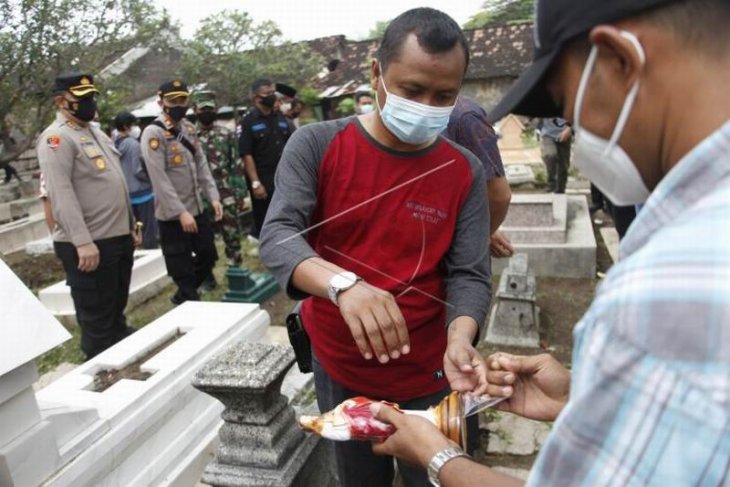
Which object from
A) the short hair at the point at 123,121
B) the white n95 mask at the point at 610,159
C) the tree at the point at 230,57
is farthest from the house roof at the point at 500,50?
the white n95 mask at the point at 610,159

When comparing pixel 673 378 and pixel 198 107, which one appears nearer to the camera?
pixel 673 378

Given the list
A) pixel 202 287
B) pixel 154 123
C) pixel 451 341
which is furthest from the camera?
pixel 202 287

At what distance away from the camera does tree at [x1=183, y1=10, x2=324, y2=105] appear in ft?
55.4

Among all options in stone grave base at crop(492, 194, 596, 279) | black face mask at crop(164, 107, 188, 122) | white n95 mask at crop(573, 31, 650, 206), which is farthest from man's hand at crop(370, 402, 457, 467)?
stone grave base at crop(492, 194, 596, 279)

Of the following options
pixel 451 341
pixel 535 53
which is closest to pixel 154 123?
pixel 451 341

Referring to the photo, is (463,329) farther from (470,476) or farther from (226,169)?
(226,169)

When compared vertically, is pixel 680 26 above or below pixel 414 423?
above

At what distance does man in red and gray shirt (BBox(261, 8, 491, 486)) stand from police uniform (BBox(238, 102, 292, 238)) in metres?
4.17

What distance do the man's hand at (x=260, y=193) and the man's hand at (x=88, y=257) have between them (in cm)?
239

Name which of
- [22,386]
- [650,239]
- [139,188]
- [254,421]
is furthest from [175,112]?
[650,239]

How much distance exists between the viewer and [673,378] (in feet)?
1.94

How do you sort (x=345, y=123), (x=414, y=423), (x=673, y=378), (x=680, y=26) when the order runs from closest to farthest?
(x=673, y=378) → (x=680, y=26) → (x=414, y=423) → (x=345, y=123)

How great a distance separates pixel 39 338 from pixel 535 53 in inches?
84.3

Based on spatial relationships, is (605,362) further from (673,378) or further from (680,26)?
(680,26)
